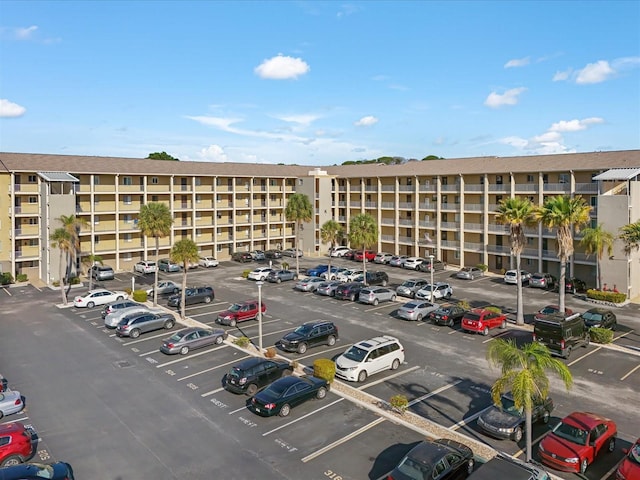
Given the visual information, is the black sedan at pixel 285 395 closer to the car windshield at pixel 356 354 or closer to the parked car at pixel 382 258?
the car windshield at pixel 356 354

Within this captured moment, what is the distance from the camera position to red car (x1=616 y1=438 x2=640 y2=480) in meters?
15.8

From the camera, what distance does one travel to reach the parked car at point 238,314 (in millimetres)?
36781

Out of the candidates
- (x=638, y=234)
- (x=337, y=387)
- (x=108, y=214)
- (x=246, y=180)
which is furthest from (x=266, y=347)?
(x=246, y=180)

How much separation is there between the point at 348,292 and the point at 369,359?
1860 cm

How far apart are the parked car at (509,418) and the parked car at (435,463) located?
124 inches

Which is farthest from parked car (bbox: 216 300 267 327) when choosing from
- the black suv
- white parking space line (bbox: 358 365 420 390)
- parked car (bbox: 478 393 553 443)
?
parked car (bbox: 478 393 553 443)

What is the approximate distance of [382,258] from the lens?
65688 mm

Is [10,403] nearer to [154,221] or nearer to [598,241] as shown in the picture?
[154,221]

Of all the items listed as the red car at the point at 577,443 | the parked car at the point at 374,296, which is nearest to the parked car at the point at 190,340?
the parked car at the point at 374,296

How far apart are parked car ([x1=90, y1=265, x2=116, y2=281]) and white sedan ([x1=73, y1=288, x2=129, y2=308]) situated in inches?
442

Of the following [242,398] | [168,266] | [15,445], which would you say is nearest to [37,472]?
[15,445]

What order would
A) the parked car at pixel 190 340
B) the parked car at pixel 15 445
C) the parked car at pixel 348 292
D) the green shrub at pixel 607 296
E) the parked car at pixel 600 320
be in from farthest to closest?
the parked car at pixel 348 292, the green shrub at pixel 607 296, the parked car at pixel 600 320, the parked car at pixel 190 340, the parked car at pixel 15 445

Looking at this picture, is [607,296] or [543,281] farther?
[543,281]

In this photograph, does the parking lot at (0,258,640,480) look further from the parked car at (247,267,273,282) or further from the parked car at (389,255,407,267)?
the parked car at (389,255,407,267)
